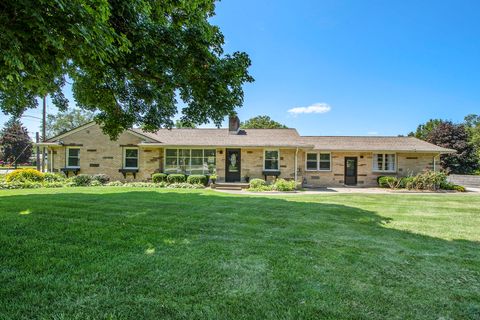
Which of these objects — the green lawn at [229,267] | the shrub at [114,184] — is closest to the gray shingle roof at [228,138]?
the shrub at [114,184]

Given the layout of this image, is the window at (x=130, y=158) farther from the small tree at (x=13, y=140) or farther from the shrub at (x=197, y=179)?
the small tree at (x=13, y=140)

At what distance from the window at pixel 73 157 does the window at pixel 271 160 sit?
12.6 meters

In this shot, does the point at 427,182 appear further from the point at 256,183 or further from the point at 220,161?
the point at 220,161

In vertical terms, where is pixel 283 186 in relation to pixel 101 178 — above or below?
below

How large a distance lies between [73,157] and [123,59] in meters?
14.7

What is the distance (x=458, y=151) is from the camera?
27000 mm

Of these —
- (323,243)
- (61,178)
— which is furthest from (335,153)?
(61,178)

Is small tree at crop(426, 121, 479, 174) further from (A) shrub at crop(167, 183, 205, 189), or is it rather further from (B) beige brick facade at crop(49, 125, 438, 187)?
(A) shrub at crop(167, 183, 205, 189)

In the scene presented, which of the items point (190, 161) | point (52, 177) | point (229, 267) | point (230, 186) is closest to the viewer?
point (229, 267)

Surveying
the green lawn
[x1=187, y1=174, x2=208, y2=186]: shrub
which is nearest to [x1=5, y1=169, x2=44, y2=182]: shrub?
[x1=187, y1=174, x2=208, y2=186]: shrub

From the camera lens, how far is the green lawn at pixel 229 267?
8.58 ft

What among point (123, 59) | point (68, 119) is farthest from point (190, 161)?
point (68, 119)

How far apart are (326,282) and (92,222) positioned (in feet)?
15.6

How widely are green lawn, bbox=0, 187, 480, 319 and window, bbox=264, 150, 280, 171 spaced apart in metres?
11.1
